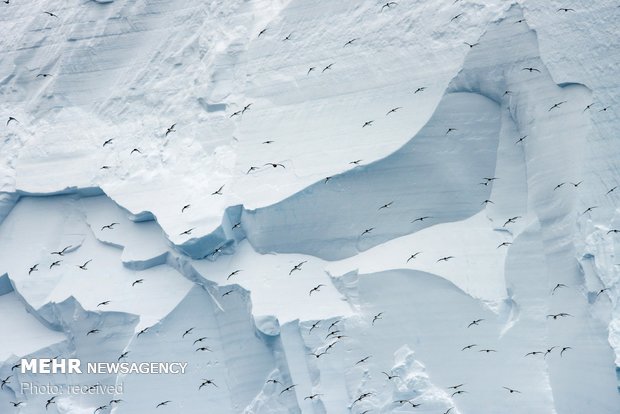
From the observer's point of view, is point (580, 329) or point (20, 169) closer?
point (580, 329)

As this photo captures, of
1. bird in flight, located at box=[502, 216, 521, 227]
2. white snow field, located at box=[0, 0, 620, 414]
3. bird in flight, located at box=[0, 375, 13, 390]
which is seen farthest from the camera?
bird in flight, located at box=[0, 375, 13, 390]

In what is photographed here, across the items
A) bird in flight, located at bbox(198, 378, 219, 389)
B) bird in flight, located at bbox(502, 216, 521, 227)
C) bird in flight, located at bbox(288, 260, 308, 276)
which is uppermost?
bird in flight, located at bbox(502, 216, 521, 227)

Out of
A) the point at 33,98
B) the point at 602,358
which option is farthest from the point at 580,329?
the point at 33,98

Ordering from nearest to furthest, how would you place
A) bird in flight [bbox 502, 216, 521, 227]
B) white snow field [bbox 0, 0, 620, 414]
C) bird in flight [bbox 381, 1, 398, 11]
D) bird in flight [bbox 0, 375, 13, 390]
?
white snow field [bbox 0, 0, 620, 414]
bird in flight [bbox 502, 216, 521, 227]
bird in flight [bbox 381, 1, 398, 11]
bird in flight [bbox 0, 375, 13, 390]

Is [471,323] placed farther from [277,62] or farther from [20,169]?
[20,169]

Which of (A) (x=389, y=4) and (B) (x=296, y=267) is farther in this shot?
(A) (x=389, y=4)

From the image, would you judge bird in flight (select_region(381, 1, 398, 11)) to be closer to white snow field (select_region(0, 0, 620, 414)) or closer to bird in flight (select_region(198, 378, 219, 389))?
white snow field (select_region(0, 0, 620, 414))

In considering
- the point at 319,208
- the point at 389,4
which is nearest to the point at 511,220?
the point at 319,208

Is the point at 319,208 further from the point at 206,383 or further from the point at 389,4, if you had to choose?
the point at 389,4

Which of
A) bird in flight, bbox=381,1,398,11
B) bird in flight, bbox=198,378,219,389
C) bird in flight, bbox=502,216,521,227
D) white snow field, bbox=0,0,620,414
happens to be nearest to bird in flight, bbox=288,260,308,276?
white snow field, bbox=0,0,620,414
